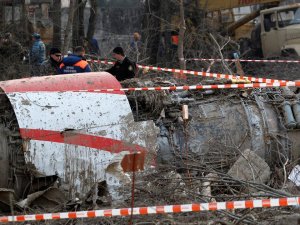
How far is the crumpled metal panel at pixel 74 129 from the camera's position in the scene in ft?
24.9

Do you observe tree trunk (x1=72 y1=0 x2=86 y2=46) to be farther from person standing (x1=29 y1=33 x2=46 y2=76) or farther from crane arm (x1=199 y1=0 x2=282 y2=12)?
crane arm (x1=199 y1=0 x2=282 y2=12)

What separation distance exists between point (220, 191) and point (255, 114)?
1686mm

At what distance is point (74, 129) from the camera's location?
25.3 feet

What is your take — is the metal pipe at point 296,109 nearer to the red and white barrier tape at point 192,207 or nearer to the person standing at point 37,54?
the red and white barrier tape at point 192,207

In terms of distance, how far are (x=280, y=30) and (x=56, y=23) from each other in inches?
266

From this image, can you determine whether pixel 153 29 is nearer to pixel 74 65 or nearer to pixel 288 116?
pixel 74 65

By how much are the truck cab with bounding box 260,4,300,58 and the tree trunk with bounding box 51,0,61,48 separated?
629 cm

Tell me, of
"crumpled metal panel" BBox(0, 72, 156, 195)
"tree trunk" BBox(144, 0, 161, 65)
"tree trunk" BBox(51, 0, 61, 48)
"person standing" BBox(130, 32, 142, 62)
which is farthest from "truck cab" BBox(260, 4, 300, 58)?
"crumpled metal panel" BBox(0, 72, 156, 195)

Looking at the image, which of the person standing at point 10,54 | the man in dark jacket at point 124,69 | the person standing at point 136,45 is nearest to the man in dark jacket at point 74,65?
the man in dark jacket at point 124,69

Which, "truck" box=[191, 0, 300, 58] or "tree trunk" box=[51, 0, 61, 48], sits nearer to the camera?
"tree trunk" box=[51, 0, 61, 48]

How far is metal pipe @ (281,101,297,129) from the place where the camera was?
888cm

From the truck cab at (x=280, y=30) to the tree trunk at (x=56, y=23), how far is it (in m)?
6.29

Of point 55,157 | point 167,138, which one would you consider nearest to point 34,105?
point 55,157

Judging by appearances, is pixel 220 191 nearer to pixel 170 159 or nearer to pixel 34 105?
pixel 170 159
